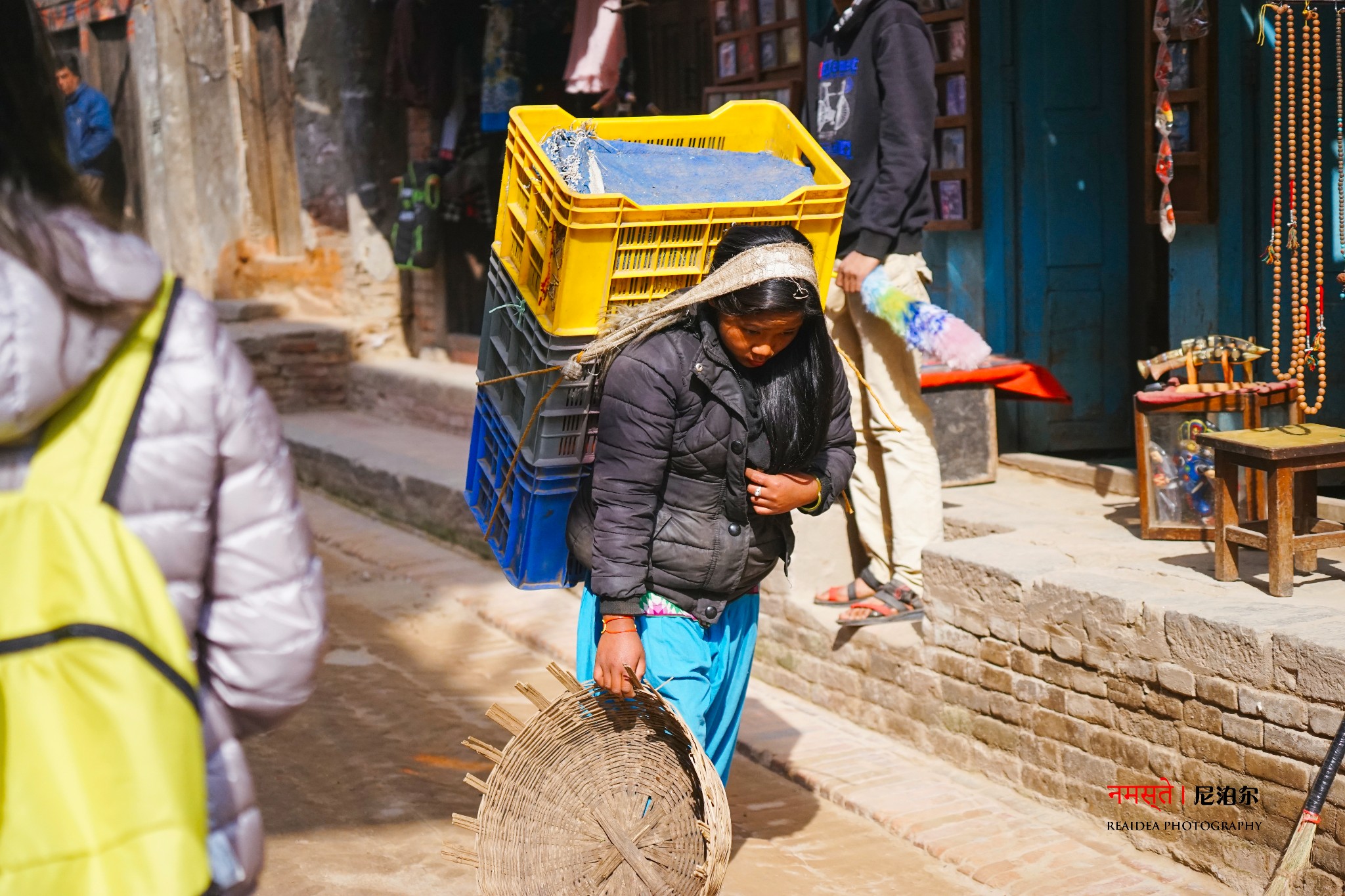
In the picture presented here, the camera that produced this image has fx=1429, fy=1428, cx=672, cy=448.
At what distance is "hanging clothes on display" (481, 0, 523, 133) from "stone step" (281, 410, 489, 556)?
2216 millimetres

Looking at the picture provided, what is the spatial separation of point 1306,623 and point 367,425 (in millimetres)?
8033

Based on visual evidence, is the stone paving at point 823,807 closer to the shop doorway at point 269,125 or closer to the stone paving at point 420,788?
the stone paving at point 420,788

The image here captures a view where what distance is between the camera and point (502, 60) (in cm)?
956

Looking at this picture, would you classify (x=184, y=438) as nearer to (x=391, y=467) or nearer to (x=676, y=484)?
(x=676, y=484)

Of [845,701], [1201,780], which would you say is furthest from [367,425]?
[1201,780]

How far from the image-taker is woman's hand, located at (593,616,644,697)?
313cm

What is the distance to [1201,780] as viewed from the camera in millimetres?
3867

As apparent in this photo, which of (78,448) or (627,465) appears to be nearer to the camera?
(78,448)

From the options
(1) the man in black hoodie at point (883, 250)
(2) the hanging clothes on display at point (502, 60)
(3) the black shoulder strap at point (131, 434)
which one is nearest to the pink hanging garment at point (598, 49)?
(2) the hanging clothes on display at point (502, 60)

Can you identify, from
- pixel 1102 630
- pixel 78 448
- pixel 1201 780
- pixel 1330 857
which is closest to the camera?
pixel 78 448

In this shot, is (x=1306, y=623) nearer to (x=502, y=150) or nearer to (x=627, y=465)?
(x=627, y=465)

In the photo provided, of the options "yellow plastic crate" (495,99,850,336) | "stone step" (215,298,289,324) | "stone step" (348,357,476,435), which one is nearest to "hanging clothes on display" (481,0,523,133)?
"stone step" (348,357,476,435)

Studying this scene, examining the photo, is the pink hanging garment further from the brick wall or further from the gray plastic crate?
the gray plastic crate

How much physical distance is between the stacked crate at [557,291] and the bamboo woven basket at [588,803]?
0.39 m
